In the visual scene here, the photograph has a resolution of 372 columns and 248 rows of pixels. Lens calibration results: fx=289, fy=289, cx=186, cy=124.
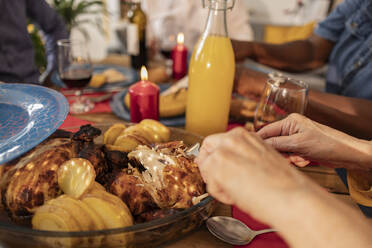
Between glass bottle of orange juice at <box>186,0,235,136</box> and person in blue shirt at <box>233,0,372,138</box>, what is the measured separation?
0.21m

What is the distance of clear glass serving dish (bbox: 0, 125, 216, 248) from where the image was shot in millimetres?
393

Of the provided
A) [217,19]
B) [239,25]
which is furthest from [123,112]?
[239,25]

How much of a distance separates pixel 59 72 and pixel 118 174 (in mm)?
615

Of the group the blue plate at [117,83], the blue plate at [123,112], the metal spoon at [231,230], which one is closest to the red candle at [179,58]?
the blue plate at [117,83]

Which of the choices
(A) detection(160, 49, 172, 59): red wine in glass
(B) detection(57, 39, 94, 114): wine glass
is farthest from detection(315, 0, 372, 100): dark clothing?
(B) detection(57, 39, 94, 114): wine glass

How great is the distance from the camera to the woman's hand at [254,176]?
33 cm

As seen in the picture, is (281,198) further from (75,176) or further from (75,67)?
(75,67)

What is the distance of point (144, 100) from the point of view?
0.84m

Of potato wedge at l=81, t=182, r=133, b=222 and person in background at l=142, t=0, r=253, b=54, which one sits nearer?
potato wedge at l=81, t=182, r=133, b=222

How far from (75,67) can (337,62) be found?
4.05 ft

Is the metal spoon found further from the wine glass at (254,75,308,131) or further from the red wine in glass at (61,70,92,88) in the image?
the red wine in glass at (61,70,92,88)

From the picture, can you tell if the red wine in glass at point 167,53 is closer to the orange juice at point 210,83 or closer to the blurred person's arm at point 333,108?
the blurred person's arm at point 333,108

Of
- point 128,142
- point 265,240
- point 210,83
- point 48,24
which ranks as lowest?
point 265,240

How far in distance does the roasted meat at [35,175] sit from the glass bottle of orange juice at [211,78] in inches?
14.8
